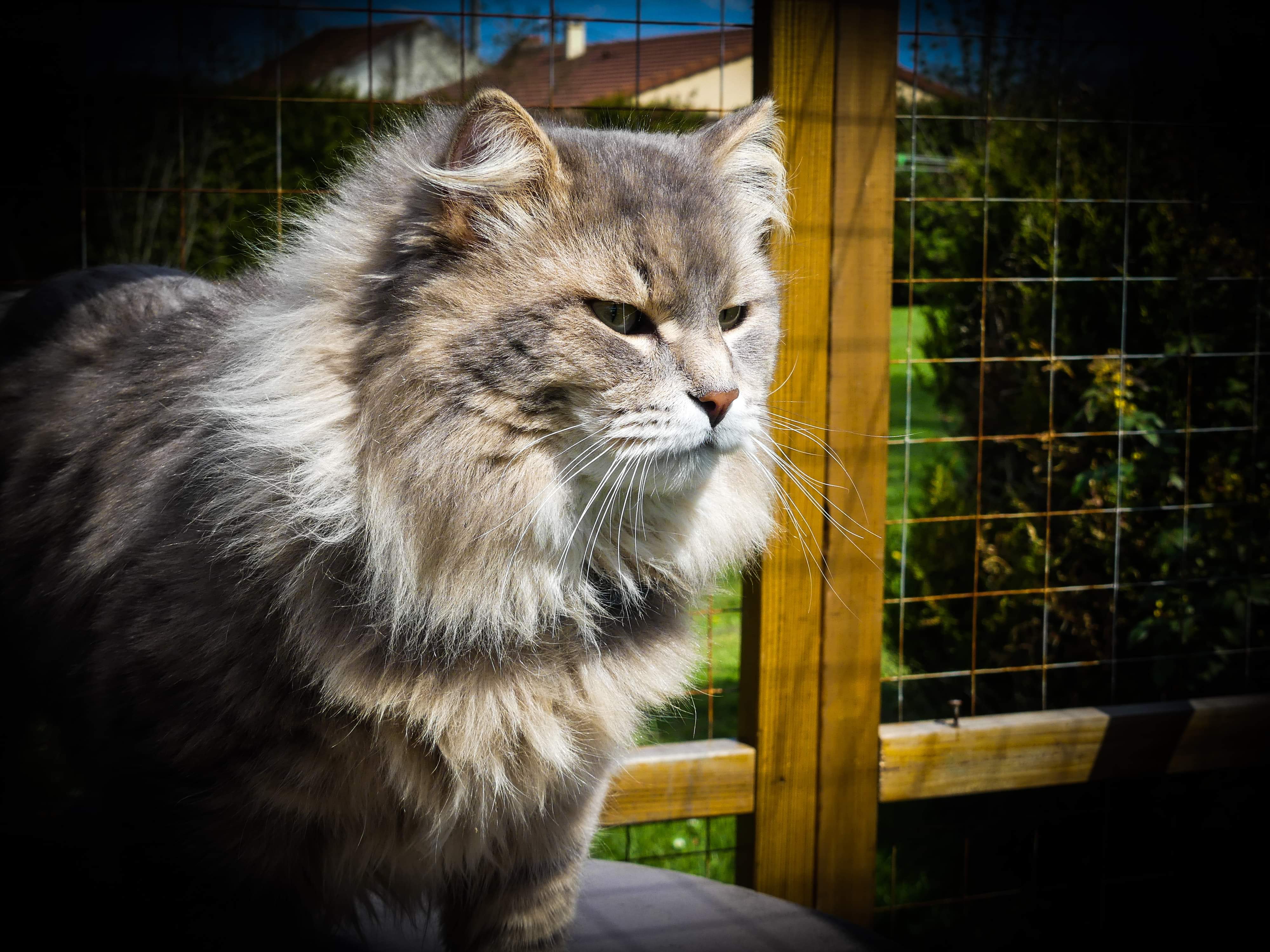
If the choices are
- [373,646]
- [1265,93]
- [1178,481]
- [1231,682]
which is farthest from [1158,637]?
[373,646]

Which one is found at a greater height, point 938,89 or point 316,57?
point 316,57

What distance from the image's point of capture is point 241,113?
454cm

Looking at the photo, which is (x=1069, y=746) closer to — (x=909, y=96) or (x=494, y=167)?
(x=494, y=167)

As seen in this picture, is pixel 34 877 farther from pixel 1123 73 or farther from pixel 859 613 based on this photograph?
pixel 1123 73

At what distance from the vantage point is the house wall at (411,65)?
543 cm

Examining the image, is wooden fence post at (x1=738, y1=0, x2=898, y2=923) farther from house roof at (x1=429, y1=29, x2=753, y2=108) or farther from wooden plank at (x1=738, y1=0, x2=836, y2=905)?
house roof at (x1=429, y1=29, x2=753, y2=108)

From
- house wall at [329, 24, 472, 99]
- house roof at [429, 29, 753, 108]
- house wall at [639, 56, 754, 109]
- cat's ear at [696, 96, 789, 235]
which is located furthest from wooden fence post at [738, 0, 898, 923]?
house wall at [329, 24, 472, 99]

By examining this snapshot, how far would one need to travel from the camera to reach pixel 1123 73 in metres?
3.49

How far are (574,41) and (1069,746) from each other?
6184mm

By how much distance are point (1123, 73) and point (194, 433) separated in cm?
335

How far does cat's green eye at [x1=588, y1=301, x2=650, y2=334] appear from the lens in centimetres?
149

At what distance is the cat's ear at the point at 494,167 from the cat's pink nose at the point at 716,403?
399 millimetres

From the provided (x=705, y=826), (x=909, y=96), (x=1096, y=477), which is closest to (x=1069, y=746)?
(x=1096, y=477)

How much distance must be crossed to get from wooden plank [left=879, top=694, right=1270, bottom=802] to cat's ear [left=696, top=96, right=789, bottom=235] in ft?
4.35
